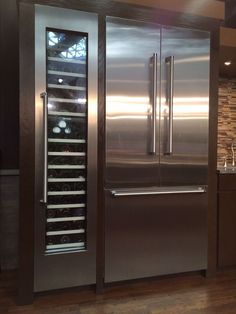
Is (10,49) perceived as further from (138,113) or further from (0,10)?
(138,113)

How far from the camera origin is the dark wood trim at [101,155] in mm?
2189

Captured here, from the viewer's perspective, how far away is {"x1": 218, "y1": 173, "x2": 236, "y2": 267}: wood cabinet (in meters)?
2.58

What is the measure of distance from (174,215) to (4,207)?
156cm

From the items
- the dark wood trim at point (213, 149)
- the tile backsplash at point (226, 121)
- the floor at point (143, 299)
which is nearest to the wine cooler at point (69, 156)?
the floor at point (143, 299)

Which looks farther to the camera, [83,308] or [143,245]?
[143,245]

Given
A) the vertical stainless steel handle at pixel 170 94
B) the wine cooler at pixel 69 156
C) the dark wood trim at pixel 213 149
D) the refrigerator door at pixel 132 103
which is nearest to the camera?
the wine cooler at pixel 69 156

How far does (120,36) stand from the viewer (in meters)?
2.24

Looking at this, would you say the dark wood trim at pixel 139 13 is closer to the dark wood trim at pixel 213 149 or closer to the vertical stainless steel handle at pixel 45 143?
the dark wood trim at pixel 213 149

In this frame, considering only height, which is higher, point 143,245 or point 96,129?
point 96,129

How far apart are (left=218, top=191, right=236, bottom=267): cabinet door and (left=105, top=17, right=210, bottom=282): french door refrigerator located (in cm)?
19

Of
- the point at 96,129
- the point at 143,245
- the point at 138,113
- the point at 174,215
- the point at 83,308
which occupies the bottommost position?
the point at 83,308

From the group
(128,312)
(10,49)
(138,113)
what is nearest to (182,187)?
(138,113)

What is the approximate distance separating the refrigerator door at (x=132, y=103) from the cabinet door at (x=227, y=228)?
2.40 feet

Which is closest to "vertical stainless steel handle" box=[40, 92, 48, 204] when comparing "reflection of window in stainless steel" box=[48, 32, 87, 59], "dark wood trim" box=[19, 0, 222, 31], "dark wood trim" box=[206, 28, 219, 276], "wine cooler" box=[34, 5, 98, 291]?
"wine cooler" box=[34, 5, 98, 291]
